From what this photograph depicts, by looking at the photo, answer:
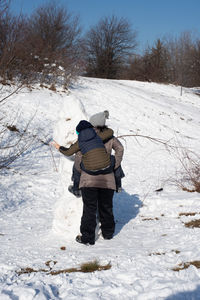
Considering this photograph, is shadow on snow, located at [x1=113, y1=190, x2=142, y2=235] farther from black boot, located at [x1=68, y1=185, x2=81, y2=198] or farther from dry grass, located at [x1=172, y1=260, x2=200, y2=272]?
dry grass, located at [x1=172, y1=260, x2=200, y2=272]

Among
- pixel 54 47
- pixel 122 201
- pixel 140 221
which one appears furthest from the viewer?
pixel 54 47

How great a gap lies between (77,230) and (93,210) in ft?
1.67

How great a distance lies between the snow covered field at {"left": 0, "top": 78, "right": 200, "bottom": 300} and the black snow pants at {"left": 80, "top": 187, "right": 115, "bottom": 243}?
19cm

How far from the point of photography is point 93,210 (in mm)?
3826

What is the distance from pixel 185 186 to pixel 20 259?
4.13m

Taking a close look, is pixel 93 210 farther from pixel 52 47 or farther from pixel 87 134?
pixel 52 47

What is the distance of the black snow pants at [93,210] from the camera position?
12.5 feet

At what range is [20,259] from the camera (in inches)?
140

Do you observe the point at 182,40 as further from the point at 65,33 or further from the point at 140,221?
the point at 140,221

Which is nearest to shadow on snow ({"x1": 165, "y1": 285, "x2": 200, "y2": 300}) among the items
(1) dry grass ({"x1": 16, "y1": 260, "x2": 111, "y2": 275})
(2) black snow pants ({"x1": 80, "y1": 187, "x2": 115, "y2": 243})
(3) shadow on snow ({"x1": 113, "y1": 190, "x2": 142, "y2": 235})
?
(1) dry grass ({"x1": 16, "y1": 260, "x2": 111, "y2": 275})

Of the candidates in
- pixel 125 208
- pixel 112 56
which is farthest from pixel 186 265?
pixel 112 56

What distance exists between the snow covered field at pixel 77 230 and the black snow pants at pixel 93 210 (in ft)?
0.61

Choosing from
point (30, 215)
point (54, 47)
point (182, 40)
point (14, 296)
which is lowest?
point (30, 215)

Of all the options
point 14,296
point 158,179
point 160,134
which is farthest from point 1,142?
point 160,134
